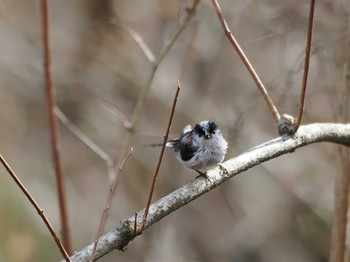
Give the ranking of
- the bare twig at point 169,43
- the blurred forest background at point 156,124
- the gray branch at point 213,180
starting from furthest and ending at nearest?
the blurred forest background at point 156,124, the bare twig at point 169,43, the gray branch at point 213,180

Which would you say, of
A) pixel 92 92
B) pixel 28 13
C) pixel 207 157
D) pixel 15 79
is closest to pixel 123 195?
pixel 92 92

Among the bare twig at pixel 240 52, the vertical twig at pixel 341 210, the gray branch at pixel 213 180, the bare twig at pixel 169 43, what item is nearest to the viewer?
the gray branch at pixel 213 180

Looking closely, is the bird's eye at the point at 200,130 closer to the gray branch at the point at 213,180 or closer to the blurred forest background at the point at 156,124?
the gray branch at the point at 213,180

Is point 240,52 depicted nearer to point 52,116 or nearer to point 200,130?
point 200,130

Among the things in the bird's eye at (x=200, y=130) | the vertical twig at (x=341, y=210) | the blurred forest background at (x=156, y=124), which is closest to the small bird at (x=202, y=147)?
the bird's eye at (x=200, y=130)

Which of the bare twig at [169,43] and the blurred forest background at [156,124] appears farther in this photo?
the blurred forest background at [156,124]

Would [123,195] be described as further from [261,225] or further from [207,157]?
[207,157]
